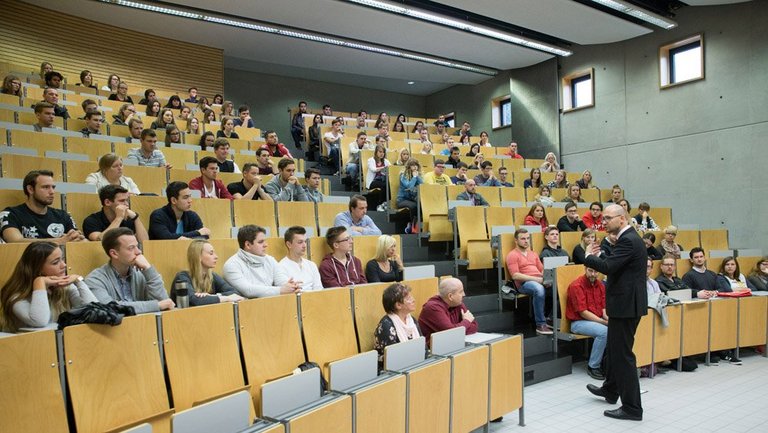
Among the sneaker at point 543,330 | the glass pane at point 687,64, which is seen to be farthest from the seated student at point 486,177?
the glass pane at point 687,64

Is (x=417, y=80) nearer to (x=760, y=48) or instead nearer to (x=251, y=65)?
(x=251, y=65)

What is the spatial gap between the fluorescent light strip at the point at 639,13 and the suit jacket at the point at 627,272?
16.3 feet

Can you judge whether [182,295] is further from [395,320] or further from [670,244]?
[670,244]

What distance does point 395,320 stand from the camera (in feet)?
8.72

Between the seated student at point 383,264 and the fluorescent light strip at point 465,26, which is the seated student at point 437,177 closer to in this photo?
the seated student at point 383,264

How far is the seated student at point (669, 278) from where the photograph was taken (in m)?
4.44

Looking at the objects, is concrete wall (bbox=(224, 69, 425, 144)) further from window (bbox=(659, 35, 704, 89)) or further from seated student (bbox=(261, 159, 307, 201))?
seated student (bbox=(261, 159, 307, 201))

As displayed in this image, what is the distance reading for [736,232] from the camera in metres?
6.47

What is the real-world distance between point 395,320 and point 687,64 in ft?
21.9

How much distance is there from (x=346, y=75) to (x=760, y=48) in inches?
292

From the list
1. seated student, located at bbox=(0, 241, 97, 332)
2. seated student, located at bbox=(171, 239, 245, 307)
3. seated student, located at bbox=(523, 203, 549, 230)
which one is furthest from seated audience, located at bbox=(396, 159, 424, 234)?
seated student, located at bbox=(0, 241, 97, 332)

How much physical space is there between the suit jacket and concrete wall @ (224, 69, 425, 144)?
8.57 metres

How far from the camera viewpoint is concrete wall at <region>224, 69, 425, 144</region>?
10586 millimetres

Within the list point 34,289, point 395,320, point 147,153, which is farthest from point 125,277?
point 147,153
